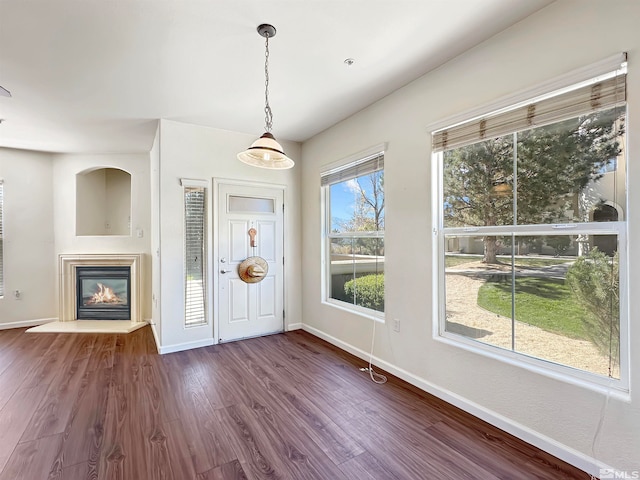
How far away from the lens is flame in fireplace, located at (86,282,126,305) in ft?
16.3

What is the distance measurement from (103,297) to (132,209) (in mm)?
1568

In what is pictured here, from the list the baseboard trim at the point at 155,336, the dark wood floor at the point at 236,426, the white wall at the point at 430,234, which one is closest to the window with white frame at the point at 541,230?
the white wall at the point at 430,234

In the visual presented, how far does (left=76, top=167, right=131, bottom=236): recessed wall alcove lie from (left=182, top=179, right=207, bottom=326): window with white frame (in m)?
2.36

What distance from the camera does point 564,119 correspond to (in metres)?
1.79

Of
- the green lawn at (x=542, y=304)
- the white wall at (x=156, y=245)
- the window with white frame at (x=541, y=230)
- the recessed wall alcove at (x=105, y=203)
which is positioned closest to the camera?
the window with white frame at (x=541, y=230)

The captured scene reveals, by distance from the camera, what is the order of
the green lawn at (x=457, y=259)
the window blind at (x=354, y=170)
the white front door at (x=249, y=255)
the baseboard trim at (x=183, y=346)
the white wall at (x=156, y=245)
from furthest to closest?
the white front door at (x=249, y=255)
the white wall at (x=156, y=245)
the baseboard trim at (x=183, y=346)
the window blind at (x=354, y=170)
the green lawn at (x=457, y=259)

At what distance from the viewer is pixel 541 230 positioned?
193cm

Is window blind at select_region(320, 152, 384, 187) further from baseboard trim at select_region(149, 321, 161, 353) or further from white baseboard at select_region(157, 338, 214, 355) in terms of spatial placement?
baseboard trim at select_region(149, 321, 161, 353)

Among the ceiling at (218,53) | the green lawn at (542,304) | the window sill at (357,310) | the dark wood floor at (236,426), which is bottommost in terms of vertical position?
the dark wood floor at (236,426)

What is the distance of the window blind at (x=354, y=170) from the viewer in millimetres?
3139

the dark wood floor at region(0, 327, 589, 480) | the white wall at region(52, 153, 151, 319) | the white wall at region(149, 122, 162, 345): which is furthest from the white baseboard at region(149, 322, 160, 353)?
the white wall at region(52, 153, 151, 319)

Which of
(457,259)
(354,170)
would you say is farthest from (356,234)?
(457,259)

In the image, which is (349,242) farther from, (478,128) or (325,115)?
(478,128)

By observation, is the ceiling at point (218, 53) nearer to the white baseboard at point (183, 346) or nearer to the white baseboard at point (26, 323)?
the white baseboard at point (183, 346)
